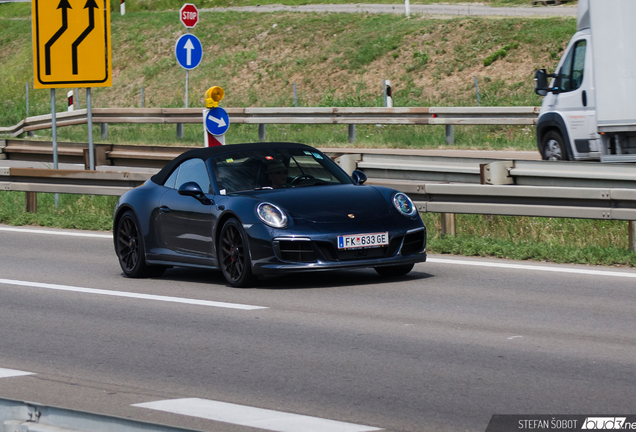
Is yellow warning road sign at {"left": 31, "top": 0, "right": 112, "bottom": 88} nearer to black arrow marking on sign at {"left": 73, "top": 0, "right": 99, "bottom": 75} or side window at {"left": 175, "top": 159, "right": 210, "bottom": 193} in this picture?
black arrow marking on sign at {"left": 73, "top": 0, "right": 99, "bottom": 75}

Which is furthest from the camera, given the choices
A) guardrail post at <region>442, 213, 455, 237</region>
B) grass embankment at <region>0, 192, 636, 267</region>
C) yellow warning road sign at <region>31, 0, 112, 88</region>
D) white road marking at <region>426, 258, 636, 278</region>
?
yellow warning road sign at <region>31, 0, 112, 88</region>

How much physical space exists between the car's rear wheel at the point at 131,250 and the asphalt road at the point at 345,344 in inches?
7.7

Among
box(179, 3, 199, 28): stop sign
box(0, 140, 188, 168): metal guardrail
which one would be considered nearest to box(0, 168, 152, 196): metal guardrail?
box(0, 140, 188, 168): metal guardrail

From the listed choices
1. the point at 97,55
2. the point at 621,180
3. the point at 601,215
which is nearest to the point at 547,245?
the point at 601,215

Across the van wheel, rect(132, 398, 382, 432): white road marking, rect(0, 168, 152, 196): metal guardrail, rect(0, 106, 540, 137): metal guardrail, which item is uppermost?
rect(0, 106, 540, 137): metal guardrail

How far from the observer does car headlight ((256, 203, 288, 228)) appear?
30.9 ft

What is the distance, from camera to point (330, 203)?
31.6 ft

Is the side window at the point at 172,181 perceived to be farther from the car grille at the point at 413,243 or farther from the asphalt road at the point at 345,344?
the car grille at the point at 413,243

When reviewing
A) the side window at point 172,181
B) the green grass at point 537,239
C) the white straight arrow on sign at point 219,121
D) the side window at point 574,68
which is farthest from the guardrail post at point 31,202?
the side window at point 574,68

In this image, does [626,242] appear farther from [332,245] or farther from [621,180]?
[332,245]

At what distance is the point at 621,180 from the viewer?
12.3 meters

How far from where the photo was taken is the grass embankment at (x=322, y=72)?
64.4 feet

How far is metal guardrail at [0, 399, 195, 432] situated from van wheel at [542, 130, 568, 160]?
40.1 feet

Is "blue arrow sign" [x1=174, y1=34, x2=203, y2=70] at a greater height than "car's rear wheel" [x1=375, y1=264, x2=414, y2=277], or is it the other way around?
"blue arrow sign" [x1=174, y1=34, x2=203, y2=70]
